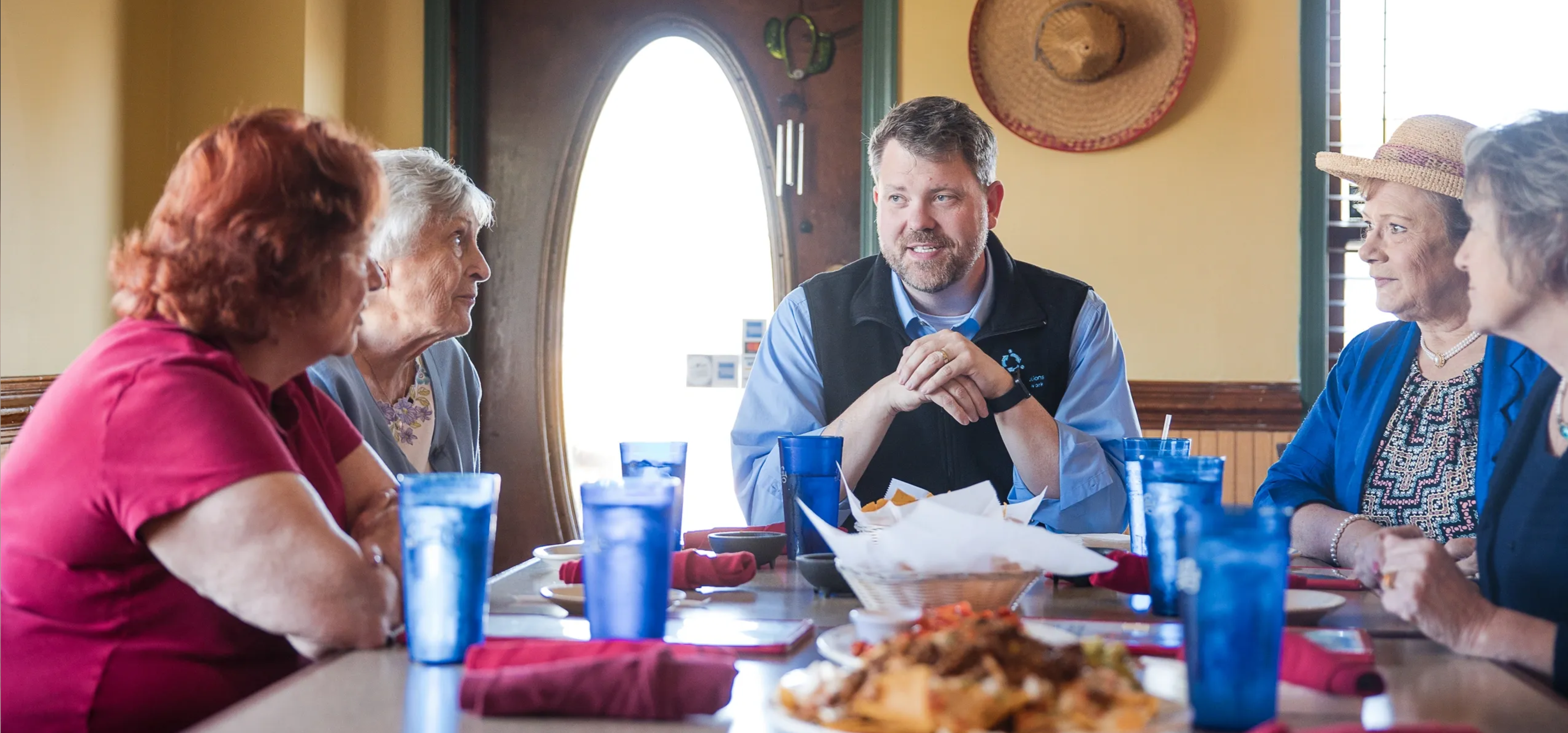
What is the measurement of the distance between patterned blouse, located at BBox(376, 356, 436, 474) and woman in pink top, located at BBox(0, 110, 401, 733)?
0.87 m

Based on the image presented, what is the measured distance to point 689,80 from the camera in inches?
149

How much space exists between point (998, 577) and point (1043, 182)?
2.60 metres

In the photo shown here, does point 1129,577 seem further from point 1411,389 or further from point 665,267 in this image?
point 665,267

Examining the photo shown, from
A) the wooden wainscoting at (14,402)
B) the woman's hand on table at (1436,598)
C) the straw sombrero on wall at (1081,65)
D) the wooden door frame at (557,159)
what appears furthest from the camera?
the wooden door frame at (557,159)

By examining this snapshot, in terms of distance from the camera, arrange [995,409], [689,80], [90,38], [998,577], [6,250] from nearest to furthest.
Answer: [998,577], [995,409], [6,250], [90,38], [689,80]

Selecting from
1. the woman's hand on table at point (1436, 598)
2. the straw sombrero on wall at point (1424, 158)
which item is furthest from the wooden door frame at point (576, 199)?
the woman's hand on table at point (1436, 598)

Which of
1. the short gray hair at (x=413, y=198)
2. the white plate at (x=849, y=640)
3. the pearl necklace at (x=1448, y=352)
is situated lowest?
the white plate at (x=849, y=640)

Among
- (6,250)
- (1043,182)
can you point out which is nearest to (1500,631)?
(1043,182)

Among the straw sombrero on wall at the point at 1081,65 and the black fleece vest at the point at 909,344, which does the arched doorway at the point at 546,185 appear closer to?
the straw sombrero on wall at the point at 1081,65

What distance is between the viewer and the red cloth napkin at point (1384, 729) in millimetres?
693

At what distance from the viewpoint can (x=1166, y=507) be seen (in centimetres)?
117

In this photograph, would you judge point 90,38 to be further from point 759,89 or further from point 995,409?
point 995,409

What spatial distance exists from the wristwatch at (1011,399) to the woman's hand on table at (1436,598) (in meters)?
0.83

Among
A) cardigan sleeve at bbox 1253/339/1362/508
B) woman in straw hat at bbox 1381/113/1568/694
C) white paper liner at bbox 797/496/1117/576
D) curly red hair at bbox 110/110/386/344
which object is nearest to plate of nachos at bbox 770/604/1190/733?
white paper liner at bbox 797/496/1117/576
